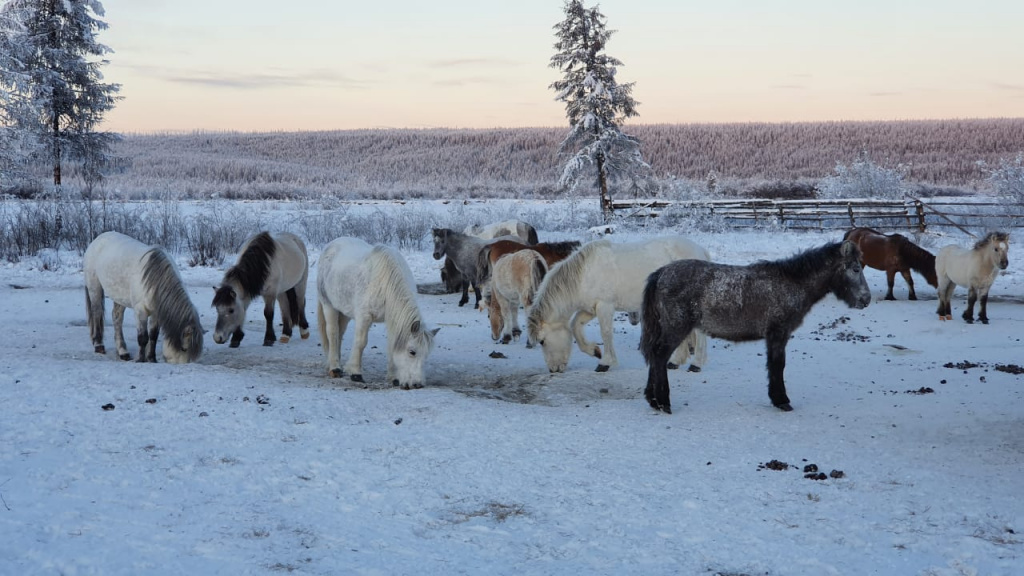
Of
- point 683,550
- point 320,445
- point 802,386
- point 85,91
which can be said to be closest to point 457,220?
point 85,91

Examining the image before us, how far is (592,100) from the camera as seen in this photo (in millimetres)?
34406

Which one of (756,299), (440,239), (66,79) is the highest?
(66,79)

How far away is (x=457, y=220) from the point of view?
29094mm

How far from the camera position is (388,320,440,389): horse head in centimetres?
873

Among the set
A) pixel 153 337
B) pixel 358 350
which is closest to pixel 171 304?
pixel 153 337

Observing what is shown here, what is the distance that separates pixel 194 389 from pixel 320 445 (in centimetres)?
224

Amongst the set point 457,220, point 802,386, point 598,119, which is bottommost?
point 802,386

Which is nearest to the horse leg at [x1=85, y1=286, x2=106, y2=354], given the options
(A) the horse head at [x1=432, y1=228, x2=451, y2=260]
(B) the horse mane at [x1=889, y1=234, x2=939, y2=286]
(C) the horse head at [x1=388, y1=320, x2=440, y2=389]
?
(C) the horse head at [x1=388, y1=320, x2=440, y2=389]

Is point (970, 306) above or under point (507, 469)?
above

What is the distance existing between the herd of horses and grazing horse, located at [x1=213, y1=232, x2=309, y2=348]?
0.02 m

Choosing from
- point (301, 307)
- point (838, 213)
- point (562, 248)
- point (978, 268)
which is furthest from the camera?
point (838, 213)

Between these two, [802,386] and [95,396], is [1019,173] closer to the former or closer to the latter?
[802,386]

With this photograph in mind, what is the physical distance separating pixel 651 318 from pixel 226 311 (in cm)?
577

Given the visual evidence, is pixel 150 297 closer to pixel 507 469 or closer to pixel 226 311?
pixel 226 311
